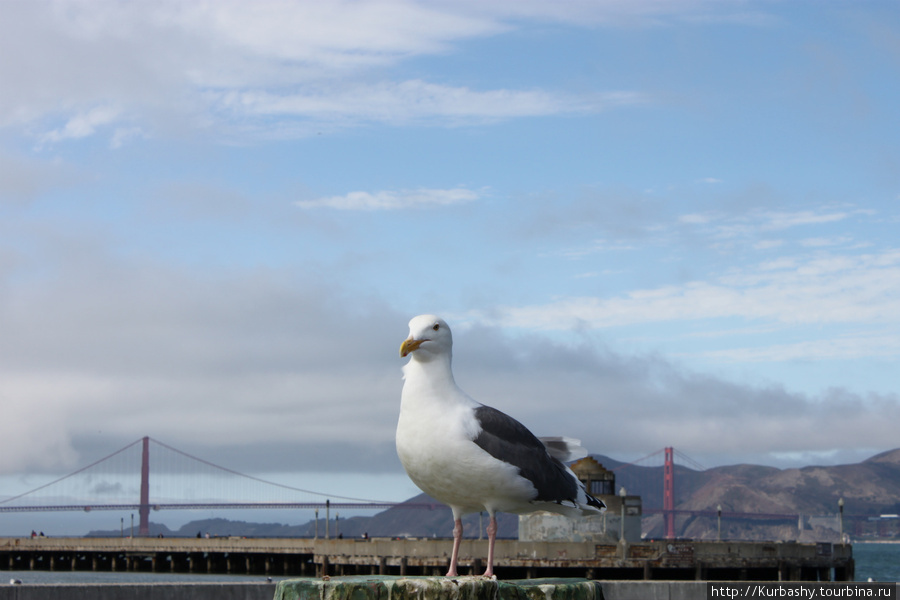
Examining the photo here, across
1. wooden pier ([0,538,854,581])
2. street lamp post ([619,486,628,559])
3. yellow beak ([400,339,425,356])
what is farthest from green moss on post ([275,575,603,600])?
street lamp post ([619,486,628,559])

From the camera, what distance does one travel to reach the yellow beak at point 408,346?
773 cm

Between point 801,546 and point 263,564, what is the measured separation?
125ft

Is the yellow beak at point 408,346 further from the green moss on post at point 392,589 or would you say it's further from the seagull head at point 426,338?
the green moss on post at point 392,589

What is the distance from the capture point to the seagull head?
7793 millimetres

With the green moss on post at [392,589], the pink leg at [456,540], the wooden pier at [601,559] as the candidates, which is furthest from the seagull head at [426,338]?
the wooden pier at [601,559]

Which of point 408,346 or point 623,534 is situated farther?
point 623,534

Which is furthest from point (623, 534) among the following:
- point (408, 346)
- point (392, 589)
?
point (392, 589)

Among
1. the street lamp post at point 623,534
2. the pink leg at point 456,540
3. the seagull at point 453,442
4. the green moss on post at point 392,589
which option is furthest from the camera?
the street lamp post at point 623,534

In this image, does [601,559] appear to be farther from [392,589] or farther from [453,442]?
[392,589]

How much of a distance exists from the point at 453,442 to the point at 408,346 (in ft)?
2.31

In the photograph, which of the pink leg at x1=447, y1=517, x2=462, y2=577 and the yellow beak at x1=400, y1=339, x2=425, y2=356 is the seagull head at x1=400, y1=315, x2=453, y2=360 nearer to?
the yellow beak at x1=400, y1=339, x2=425, y2=356

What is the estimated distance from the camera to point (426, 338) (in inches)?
307

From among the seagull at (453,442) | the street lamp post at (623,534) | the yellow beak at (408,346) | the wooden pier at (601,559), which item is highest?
the yellow beak at (408,346)

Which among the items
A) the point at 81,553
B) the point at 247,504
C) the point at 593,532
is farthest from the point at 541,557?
the point at 247,504
